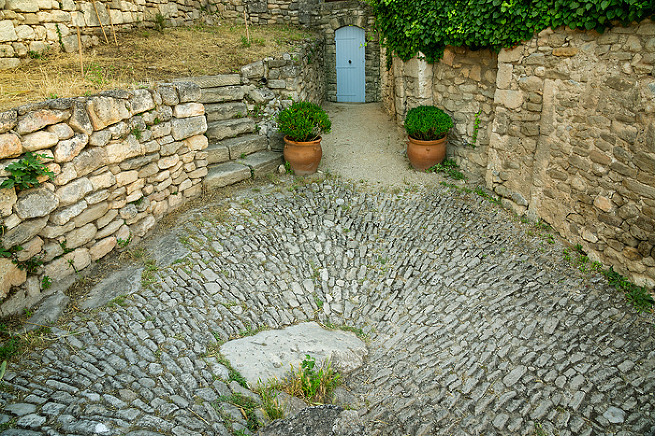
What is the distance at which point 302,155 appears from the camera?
7473 mm

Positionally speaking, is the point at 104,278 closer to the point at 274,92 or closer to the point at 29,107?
the point at 29,107

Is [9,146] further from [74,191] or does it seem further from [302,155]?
[302,155]

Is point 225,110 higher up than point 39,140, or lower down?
lower down

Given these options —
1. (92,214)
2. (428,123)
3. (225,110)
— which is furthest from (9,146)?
(428,123)

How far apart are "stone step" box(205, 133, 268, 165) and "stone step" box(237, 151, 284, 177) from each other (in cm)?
11

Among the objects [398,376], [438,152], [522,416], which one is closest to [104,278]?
[398,376]

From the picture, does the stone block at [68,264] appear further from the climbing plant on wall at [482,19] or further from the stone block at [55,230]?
the climbing plant on wall at [482,19]

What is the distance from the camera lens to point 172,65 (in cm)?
775

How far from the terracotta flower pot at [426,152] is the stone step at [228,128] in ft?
9.52

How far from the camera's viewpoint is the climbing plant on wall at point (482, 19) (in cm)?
480

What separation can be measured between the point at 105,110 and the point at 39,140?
87 centimetres

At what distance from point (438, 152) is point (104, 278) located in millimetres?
5634

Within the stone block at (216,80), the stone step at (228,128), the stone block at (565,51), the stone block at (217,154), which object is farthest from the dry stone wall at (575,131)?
the stone block at (217,154)

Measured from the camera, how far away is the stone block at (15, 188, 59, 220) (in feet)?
13.6
